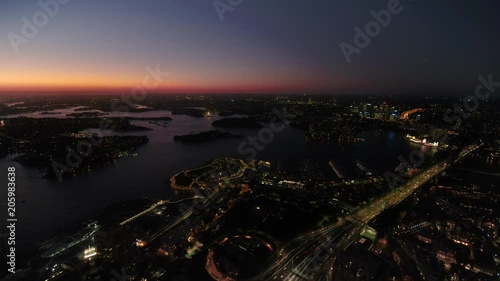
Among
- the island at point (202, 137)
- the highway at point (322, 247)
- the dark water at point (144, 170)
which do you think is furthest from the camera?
the island at point (202, 137)

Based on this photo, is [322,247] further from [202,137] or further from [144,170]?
[202,137]

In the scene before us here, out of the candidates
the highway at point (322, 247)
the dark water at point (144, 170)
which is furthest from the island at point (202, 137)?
the highway at point (322, 247)

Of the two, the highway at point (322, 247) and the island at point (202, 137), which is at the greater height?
the highway at point (322, 247)

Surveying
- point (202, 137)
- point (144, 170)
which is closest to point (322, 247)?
point (144, 170)

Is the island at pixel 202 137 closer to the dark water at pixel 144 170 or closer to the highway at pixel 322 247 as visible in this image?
the dark water at pixel 144 170

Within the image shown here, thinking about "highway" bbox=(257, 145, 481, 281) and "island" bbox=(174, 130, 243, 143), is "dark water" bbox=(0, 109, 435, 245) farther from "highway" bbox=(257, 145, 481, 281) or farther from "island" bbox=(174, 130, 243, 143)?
"highway" bbox=(257, 145, 481, 281)

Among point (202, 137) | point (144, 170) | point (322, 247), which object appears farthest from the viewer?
point (202, 137)

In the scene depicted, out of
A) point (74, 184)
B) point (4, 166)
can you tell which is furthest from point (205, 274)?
point (4, 166)

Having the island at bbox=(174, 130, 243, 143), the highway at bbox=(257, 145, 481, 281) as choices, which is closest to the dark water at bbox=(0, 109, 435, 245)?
the island at bbox=(174, 130, 243, 143)

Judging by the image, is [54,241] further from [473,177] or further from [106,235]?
[473,177]
